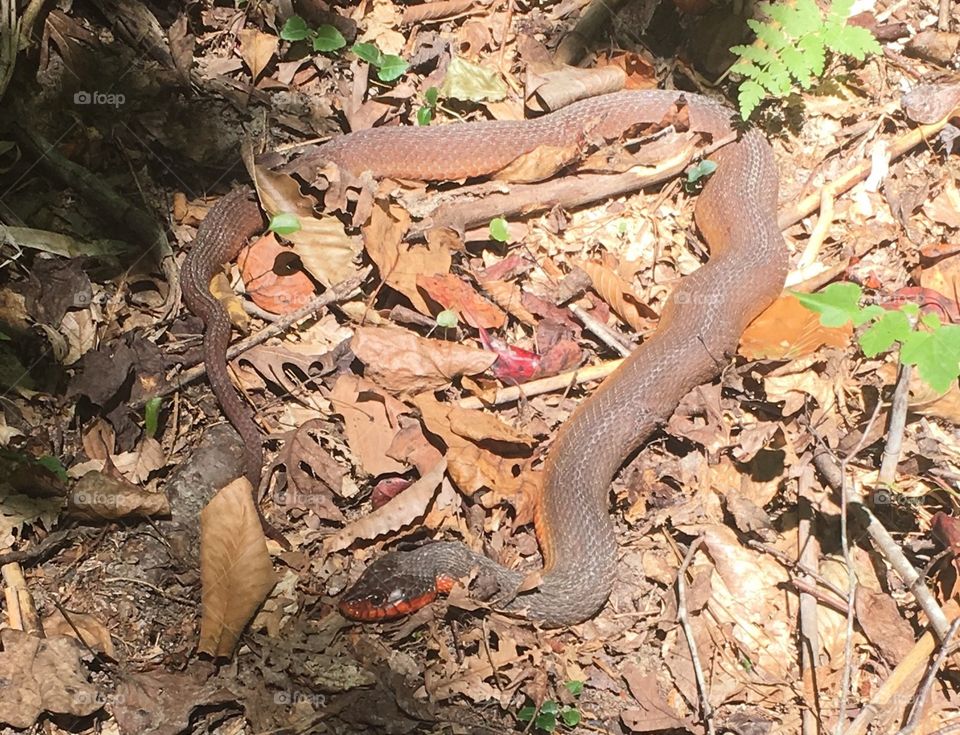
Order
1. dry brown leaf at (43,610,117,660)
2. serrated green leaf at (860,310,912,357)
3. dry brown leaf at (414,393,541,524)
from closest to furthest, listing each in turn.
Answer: serrated green leaf at (860,310,912,357) < dry brown leaf at (43,610,117,660) < dry brown leaf at (414,393,541,524)

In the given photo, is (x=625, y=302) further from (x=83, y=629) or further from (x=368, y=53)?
(x=83, y=629)

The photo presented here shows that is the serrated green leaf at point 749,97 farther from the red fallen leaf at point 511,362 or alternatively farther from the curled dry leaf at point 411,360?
the curled dry leaf at point 411,360

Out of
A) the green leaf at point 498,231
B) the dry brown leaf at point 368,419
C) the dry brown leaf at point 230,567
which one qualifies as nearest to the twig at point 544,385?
the dry brown leaf at point 368,419

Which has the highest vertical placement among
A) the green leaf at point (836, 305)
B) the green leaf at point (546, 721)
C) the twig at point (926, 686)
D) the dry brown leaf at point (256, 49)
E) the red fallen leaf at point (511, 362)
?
the dry brown leaf at point (256, 49)

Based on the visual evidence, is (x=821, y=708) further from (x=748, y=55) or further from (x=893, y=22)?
(x=893, y=22)

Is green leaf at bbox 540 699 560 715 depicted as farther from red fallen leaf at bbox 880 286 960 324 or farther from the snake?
red fallen leaf at bbox 880 286 960 324

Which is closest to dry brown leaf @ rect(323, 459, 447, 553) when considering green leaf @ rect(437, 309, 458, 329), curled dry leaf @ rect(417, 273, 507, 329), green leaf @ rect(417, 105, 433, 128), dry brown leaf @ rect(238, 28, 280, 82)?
green leaf @ rect(437, 309, 458, 329)

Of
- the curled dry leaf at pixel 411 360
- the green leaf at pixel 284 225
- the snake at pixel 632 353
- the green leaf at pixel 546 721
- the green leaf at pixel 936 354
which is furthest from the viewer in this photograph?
the green leaf at pixel 284 225
